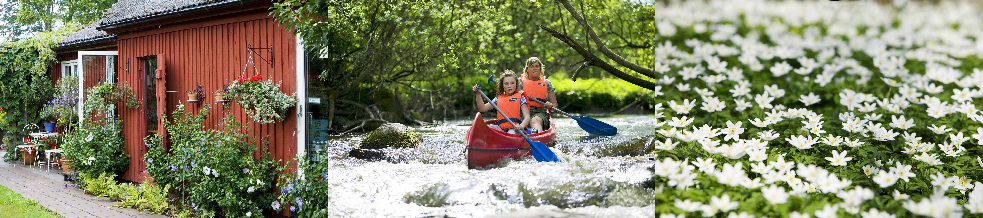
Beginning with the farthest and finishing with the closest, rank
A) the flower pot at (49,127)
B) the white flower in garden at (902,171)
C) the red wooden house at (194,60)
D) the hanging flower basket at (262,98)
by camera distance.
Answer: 1. the flower pot at (49,127)
2. the red wooden house at (194,60)
3. the hanging flower basket at (262,98)
4. the white flower in garden at (902,171)

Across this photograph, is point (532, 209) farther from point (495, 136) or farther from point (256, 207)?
point (256, 207)

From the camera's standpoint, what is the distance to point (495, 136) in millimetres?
3652

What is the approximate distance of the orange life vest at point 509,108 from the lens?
3703 mm

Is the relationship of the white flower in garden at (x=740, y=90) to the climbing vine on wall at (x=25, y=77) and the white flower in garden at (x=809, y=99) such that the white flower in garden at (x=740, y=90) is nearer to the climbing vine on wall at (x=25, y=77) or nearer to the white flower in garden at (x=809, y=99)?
the white flower in garden at (x=809, y=99)

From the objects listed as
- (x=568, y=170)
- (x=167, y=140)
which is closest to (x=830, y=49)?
(x=568, y=170)

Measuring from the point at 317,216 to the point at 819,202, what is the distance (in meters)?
2.88

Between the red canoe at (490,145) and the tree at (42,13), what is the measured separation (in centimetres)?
1521

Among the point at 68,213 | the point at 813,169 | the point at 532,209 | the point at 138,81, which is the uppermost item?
the point at 138,81

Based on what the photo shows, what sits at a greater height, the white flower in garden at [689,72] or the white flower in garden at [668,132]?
the white flower in garden at [689,72]

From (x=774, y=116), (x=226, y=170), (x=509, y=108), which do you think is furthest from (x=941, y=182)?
(x=226, y=170)

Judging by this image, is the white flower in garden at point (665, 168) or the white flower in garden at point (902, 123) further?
the white flower in garden at point (902, 123)

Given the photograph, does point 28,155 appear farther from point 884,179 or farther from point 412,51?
point 884,179

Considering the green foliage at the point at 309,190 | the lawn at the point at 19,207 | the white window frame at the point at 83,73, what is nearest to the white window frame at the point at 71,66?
the white window frame at the point at 83,73

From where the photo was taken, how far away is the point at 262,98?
4469mm
